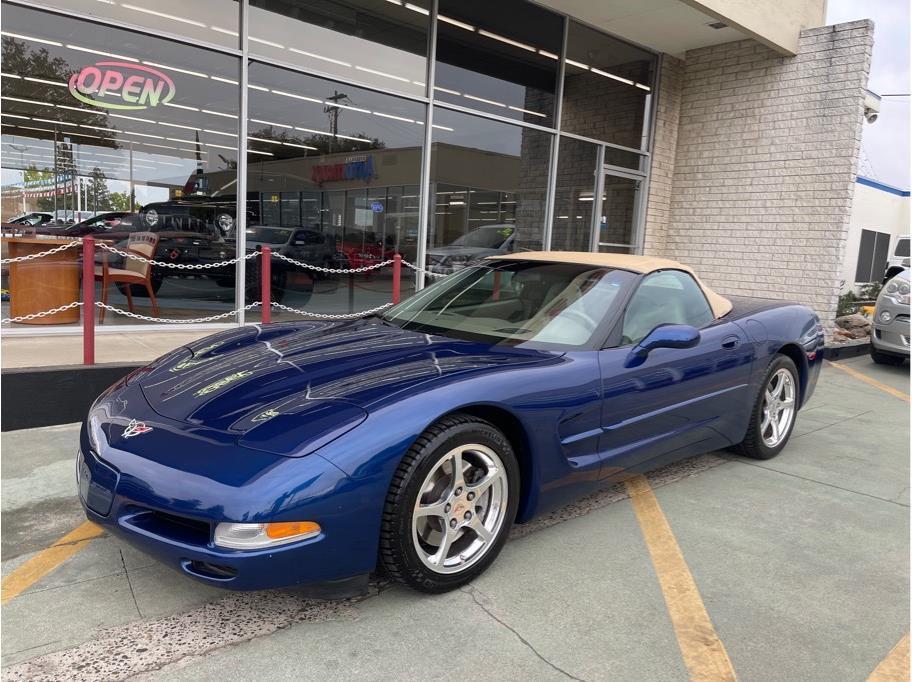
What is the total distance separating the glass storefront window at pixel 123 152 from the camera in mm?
6430

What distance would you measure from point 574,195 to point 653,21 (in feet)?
8.95

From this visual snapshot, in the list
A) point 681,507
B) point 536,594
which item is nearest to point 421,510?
point 536,594

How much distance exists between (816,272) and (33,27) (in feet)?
33.7

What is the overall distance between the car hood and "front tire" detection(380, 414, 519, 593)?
0.82 ft

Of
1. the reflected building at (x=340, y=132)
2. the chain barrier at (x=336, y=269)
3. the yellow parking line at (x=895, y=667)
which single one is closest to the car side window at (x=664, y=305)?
the yellow parking line at (x=895, y=667)

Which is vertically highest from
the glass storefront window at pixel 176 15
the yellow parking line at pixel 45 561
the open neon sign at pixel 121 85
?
the glass storefront window at pixel 176 15

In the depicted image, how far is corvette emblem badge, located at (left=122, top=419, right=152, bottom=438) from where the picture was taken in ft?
8.07

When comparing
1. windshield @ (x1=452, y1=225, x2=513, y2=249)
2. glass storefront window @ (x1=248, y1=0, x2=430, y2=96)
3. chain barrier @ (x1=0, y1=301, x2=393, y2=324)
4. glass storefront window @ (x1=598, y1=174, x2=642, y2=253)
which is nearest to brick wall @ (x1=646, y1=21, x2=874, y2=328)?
glass storefront window @ (x1=598, y1=174, x2=642, y2=253)

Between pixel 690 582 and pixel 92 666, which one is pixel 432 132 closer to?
pixel 690 582

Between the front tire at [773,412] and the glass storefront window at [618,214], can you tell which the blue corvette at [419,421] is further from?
the glass storefront window at [618,214]

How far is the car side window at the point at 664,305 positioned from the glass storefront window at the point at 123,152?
528cm

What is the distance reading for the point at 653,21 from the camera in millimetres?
9781

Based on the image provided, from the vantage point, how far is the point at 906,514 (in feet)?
12.3

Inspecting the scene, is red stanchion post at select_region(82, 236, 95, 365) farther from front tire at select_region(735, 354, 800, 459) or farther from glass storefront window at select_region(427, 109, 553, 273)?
→ glass storefront window at select_region(427, 109, 553, 273)
